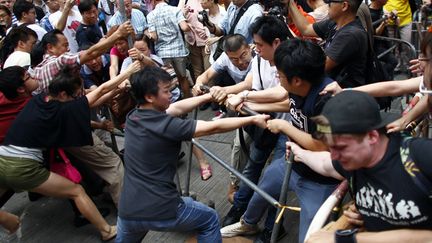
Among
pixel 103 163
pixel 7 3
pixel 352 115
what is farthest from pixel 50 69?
pixel 7 3

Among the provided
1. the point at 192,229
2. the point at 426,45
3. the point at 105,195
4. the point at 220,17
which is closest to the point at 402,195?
the point at 426,45

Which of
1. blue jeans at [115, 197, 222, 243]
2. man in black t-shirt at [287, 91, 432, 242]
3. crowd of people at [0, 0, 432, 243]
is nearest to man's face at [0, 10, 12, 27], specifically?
crowd of people at [0, 0, 432, 243]

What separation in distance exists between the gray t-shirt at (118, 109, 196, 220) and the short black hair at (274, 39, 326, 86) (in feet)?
2.41

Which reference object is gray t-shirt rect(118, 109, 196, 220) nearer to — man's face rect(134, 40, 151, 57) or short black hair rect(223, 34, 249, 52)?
short black hair rect(223, 34, 249, 52)

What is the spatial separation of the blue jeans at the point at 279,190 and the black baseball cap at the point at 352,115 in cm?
113

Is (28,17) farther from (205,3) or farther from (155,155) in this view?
(155,155)

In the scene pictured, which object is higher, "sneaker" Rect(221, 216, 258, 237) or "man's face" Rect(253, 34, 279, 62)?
"man's face" Rect(253, 34, 279, 62)

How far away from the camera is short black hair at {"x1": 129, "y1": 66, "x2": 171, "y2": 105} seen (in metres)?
2.95

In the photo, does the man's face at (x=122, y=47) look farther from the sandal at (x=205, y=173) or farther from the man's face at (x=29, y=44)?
the sandal at (x=205, y=173)

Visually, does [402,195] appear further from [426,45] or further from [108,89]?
[108,89]

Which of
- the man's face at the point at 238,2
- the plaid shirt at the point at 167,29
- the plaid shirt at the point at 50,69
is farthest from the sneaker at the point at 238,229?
the plaid shirt at the point at 167,29

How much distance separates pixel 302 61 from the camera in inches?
104

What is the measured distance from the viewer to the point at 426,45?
7.77 ft

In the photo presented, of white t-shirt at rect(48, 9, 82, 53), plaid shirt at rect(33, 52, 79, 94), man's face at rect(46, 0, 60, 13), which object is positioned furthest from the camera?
man's face at rect(46, 0, 60, 13)
